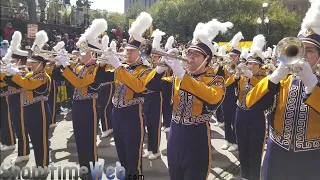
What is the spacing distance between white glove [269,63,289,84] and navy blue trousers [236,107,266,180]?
2259mm

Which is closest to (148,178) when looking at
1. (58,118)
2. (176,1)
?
(58,118)

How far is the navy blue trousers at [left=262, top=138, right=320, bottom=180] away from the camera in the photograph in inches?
112

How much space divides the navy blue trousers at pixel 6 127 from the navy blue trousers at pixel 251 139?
148 inches

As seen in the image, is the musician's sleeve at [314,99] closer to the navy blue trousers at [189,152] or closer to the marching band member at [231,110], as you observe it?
the navy blue trousers at [189,152]

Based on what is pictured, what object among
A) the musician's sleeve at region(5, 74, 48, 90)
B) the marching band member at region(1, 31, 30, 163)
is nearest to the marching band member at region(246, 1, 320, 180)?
the musician's sleeve at region(5, 74, 48, 90)

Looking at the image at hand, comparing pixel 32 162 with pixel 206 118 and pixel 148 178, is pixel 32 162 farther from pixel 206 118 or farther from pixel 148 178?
pixel 206 118

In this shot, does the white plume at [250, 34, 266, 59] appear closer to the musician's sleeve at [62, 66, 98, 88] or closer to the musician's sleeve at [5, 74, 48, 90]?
the musician's sleeve at [62, 66, 98, 88]

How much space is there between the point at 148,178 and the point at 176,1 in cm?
3715

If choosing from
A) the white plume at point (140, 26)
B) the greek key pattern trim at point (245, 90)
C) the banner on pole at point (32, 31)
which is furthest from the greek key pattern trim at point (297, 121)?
the banner on pole at point (32, 31)

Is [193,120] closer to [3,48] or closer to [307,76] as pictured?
[307,76]

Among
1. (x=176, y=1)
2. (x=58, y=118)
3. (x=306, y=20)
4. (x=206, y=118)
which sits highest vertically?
(x=176, y=1)

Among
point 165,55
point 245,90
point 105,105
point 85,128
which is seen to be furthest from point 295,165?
point 105,105

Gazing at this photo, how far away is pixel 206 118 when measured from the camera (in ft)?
12.0

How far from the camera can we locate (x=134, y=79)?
13.8ft
